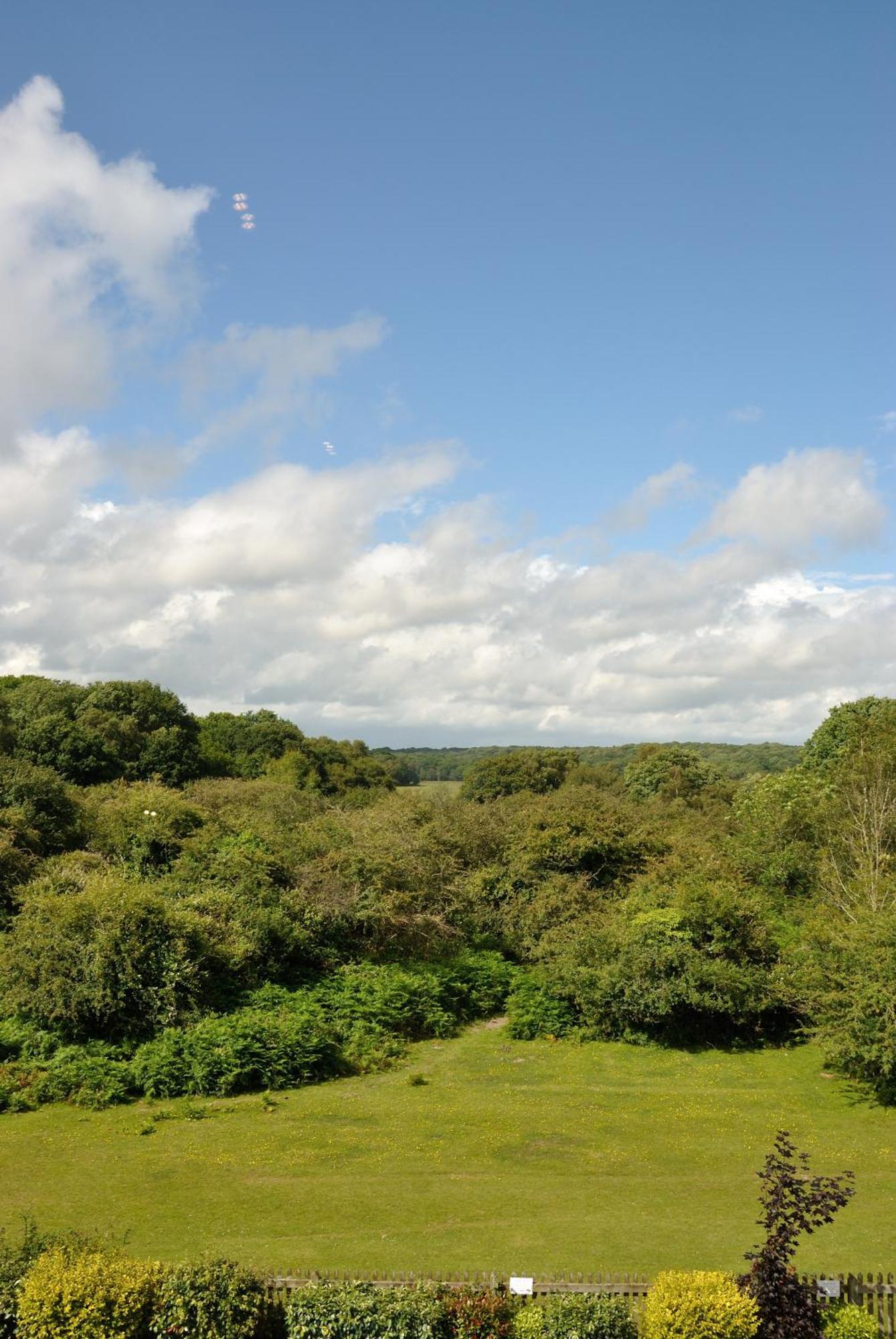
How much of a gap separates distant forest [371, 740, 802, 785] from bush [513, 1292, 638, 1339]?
9009 cm

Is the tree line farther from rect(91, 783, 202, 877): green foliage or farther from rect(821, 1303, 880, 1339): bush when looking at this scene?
rect(821, 1303, 880, 1339): bush

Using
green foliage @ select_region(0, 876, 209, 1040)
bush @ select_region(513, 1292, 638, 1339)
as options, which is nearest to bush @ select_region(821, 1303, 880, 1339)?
bush @ select_region(513, 1292, 638, 1339)

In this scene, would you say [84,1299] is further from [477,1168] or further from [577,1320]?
[477,1168]

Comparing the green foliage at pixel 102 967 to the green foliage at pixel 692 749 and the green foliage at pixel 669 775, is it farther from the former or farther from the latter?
the green foliage at pixel 692 749

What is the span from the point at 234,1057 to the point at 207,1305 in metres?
12.3

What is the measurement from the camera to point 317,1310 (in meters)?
10.3

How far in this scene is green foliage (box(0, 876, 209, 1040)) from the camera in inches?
909

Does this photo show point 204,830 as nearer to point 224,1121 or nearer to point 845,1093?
point 224,1121

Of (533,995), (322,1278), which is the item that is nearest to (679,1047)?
(533,995)

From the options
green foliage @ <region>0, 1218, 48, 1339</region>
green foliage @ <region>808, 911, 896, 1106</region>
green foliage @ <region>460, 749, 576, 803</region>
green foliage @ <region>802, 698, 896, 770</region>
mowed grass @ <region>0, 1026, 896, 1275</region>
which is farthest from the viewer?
green foliage @ <region>460, 749, 576, 803</region>

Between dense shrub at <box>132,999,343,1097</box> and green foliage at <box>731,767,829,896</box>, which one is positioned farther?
green foliage at <box>731,767,829,896</box>

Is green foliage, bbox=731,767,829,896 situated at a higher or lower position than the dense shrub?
higher

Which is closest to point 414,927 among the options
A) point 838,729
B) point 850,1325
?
point 850,1325

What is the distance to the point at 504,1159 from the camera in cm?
1816
